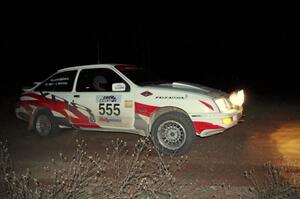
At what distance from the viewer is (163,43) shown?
36.4 meters

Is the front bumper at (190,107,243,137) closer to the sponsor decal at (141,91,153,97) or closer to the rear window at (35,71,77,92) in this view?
the sponsor decal at (141,91,153,97)

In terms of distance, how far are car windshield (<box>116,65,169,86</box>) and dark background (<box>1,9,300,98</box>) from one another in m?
19.1

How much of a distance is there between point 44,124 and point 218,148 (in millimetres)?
3898

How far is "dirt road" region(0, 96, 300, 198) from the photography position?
5.92m

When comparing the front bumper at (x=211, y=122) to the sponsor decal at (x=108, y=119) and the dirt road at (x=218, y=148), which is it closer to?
the dirt road at (x=218, y=148)

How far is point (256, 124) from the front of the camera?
33.7 ft

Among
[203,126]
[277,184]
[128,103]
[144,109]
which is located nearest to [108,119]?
[128,103]

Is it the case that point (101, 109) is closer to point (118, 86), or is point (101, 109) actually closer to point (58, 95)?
point (118, 86)

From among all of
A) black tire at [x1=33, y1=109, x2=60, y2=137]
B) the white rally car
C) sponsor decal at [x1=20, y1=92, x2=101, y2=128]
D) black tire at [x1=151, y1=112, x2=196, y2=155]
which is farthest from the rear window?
black tire at [x1=151, y1=112, x2=196, y2=155]

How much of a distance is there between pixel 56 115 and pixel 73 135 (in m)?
0.90

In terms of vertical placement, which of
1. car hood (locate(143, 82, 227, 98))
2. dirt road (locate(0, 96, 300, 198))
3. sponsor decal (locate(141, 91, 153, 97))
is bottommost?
dirt road (locate(0, 96, 300, 198))

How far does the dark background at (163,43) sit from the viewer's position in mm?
30984

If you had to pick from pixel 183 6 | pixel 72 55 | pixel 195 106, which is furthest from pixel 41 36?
pixel 195 106

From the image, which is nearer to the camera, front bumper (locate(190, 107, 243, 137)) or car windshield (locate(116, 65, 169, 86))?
front bumper (locate(190, 107, 243, 137))
